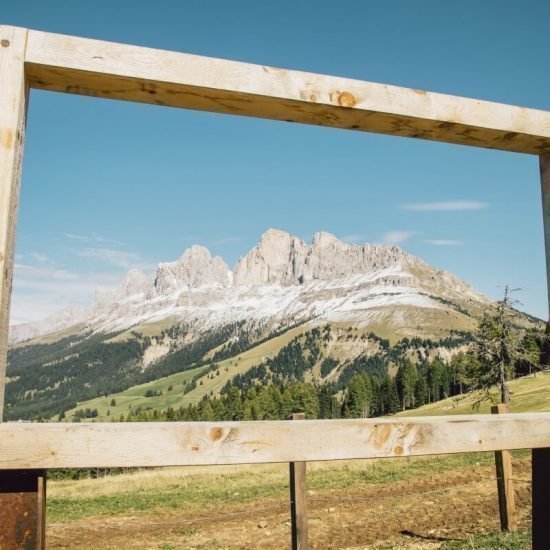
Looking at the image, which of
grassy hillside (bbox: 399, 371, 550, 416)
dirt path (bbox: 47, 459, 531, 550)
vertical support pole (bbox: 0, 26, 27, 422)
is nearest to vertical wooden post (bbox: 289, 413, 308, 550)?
dirt path (bbox: 47, 459, 531, 550)

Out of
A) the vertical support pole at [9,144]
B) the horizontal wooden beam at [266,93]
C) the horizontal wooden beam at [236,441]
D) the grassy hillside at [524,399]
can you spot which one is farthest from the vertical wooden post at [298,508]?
the grassy hillside at [524,399]

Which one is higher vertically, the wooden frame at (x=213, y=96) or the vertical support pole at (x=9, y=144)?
the wooden frame at (x=213, y=96)

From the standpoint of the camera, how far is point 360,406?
113 meters

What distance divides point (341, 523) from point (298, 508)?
4.44 metres

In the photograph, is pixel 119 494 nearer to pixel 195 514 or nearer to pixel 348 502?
pixel 195 514

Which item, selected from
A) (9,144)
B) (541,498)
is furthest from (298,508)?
(9,144)

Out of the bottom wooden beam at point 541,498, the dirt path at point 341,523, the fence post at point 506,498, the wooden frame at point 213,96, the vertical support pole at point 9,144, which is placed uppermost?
the wooden frame at point 213,96

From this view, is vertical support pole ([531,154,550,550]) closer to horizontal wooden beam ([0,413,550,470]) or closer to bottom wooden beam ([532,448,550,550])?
bottom wooden beam ([532,448,550,550])

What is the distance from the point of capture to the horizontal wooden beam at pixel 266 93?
2.26 meters

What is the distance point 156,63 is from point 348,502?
43.3 ft

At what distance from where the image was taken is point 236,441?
6.62ft

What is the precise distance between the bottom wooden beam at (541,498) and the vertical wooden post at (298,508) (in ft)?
14.4

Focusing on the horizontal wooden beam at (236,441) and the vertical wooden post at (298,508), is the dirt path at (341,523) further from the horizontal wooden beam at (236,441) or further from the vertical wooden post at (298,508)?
the horizontal wooden beam at (236,441)

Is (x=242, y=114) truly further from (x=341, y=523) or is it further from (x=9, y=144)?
(x=341, y=523)
